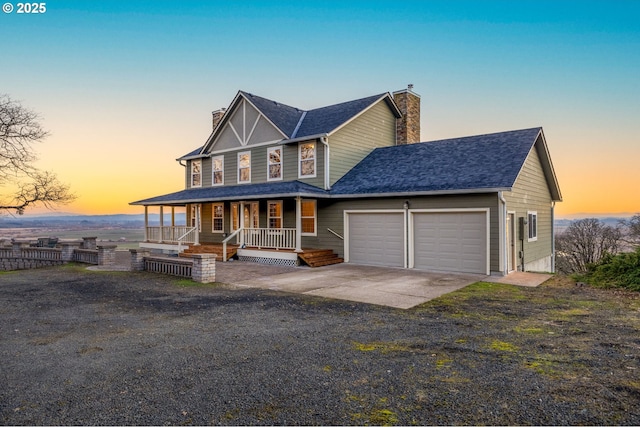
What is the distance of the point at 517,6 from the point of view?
17109mm

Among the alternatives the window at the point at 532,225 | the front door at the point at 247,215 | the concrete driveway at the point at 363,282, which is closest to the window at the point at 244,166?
the front door at the point at 247,215

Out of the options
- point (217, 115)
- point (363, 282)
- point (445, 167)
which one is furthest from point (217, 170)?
point (363, 282)

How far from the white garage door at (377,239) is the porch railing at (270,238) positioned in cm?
279

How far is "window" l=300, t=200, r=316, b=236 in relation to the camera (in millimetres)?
17500

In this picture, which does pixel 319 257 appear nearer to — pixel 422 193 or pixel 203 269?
pixel 422 193

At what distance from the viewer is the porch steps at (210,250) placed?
58.7 feet

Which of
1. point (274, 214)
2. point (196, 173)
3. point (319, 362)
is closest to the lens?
point (319, 362)

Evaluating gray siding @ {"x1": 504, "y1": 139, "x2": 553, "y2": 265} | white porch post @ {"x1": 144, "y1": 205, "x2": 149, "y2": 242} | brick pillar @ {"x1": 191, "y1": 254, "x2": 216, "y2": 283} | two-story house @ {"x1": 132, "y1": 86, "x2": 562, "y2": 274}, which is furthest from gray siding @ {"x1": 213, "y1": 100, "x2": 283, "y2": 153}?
gray siding @ {"x1": 504, "y1": 139, "x2": 553, "y2": 265}

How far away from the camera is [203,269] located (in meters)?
11.3

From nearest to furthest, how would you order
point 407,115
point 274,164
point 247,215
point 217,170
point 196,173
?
1. point 274,164
2. point 247,215
3. point 407,115
4. point 217,170
5. point 196,173

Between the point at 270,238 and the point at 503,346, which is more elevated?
the point at 270,238

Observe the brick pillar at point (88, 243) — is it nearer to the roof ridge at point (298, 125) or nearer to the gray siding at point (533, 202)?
the roof ridge at point (298, 125)

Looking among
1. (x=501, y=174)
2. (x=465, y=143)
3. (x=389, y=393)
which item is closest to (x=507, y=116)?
(x=465, y=143)

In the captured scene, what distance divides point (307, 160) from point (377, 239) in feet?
17.8
